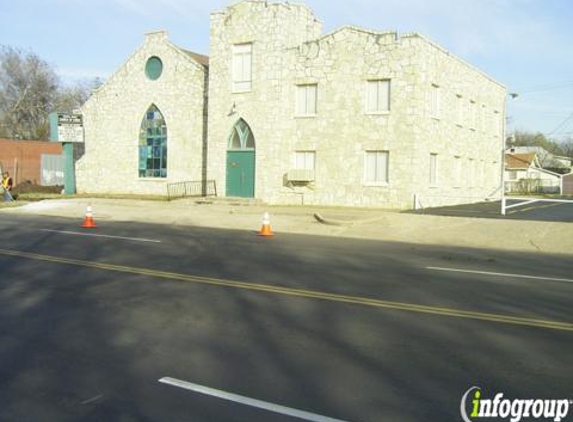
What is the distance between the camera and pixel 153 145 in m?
37.6

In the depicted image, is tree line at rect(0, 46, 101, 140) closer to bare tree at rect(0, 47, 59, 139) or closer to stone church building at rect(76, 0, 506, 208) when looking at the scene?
bare tree at rect(0, 47, 59, 139)

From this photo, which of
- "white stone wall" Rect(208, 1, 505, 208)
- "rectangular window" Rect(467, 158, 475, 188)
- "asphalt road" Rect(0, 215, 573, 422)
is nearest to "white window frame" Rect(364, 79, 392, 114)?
"white stone wall" Rect(208, 1, 505, 208)

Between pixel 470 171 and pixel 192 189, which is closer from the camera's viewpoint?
pixel 192 189

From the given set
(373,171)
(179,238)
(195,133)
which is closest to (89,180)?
(195,133)

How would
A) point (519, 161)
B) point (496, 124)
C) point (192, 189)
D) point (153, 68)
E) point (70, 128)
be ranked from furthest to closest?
point (519, 161)
point (496, 124)
point (70, 128)
point (153, 68)
point (192, 189)

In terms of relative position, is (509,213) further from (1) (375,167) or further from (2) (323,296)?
(2) (323,296)

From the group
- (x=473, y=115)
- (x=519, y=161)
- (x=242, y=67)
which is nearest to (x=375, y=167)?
(x=242, y=67)

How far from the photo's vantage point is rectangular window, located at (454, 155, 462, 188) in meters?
34.6

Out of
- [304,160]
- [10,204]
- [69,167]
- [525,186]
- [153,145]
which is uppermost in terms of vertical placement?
[153,145]

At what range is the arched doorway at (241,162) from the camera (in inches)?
1275

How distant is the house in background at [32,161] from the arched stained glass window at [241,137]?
23096mm

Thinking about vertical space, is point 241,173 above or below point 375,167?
below

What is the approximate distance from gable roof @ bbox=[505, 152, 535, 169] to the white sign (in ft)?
175

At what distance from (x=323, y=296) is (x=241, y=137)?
78.6 ft
